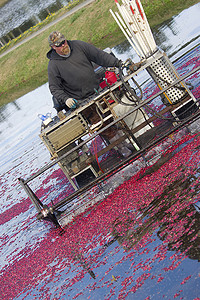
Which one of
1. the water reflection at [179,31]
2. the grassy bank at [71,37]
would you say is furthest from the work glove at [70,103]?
the grassy bank at [71,37]

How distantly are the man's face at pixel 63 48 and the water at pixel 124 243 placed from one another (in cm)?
270

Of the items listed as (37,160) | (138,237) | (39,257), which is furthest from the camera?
(37,160)

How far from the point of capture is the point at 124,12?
305 inches

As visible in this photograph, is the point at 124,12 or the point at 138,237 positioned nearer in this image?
the point at 138,237

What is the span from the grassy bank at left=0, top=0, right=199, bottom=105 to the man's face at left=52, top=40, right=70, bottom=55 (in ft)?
43.9

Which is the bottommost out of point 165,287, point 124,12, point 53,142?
point 165,287

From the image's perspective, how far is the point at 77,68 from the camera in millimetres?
8094

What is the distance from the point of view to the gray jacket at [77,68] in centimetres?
805

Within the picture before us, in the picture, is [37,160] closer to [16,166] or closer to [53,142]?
[16,166]

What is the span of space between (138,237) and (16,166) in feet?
32.1

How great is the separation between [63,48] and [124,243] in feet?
13.5

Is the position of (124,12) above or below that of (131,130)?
above

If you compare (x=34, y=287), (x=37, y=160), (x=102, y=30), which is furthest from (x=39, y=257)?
(x=102, y=30)

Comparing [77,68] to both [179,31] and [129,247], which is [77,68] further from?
[179,31]
